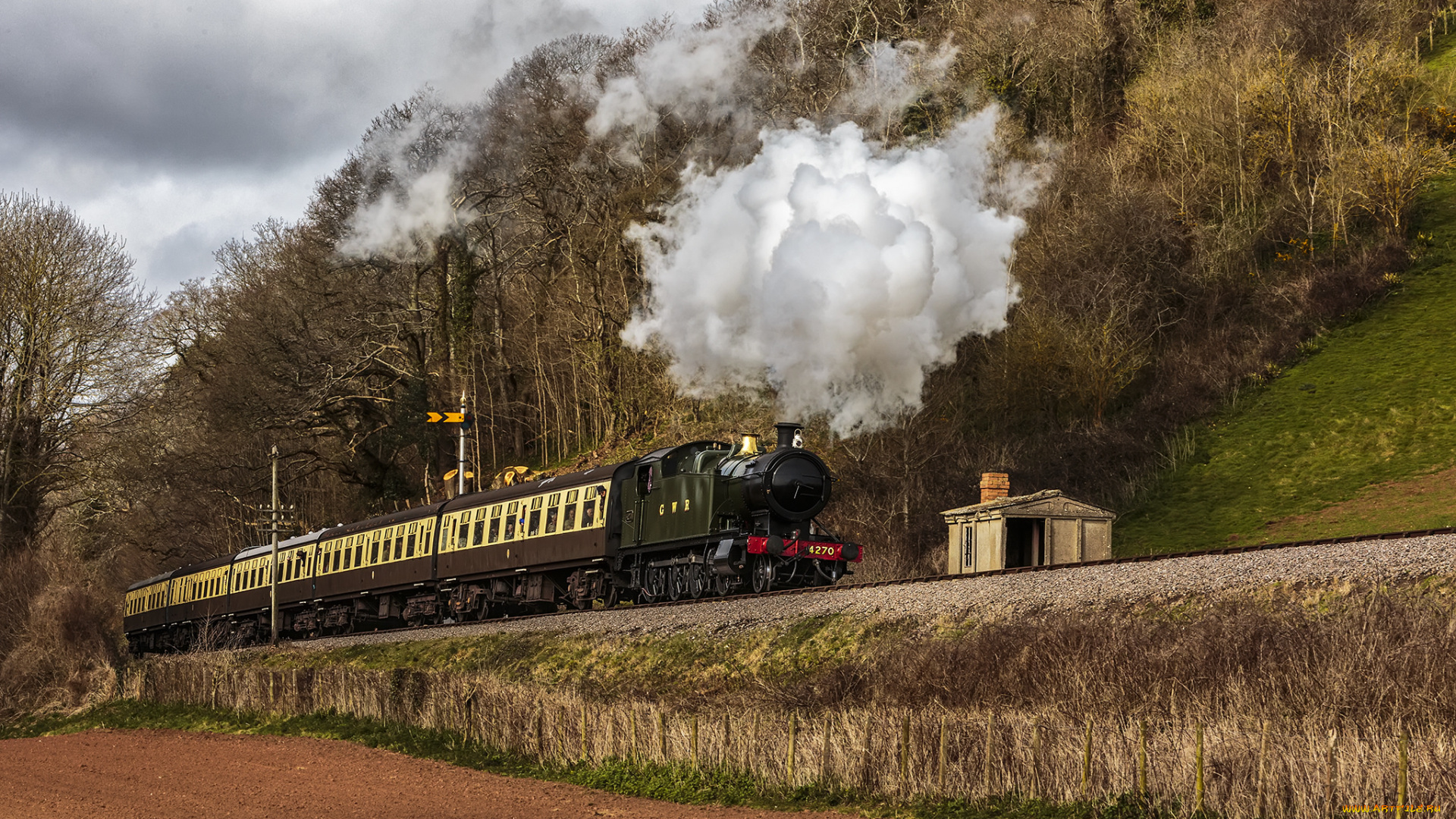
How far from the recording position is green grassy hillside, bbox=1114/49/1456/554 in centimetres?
3203

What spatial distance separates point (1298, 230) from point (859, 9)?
56.4 feet

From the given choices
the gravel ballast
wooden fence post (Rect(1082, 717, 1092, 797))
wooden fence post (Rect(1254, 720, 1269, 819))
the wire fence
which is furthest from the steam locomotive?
wooden fence post (Rect(1254, 720, 1269, 819))

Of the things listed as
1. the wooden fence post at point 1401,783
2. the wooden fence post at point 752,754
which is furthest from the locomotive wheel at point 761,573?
the wooden fence post at point 1401,783

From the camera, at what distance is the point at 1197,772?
11.8 meters

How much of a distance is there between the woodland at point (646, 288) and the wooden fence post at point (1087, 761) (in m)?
18.4

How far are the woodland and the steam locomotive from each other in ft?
18.5

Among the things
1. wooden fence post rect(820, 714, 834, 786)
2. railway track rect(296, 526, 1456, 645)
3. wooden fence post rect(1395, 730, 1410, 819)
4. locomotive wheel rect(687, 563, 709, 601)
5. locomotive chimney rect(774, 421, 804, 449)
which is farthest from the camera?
locomotive chimney rect(774, 421, 804, 449)

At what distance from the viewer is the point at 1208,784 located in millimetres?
11945

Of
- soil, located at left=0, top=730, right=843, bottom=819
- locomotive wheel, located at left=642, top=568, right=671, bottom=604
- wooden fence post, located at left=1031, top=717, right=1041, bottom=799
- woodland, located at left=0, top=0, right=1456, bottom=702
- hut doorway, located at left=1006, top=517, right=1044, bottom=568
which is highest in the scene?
woodland, located at left=0, top=0, right=1456, bottom=702

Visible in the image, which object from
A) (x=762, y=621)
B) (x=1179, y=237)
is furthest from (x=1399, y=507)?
(x=762, y=621)

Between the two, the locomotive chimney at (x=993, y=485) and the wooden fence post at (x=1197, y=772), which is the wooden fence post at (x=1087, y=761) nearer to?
the wooden fence post at (x=1197, y=772)

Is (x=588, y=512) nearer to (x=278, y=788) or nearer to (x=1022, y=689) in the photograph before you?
(x=278, y=788)

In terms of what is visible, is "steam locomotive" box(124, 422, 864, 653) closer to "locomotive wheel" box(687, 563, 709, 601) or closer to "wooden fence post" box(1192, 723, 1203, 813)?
"locomotive wheel" box(687, 563, 709, 601)

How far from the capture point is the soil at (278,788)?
15172mm
